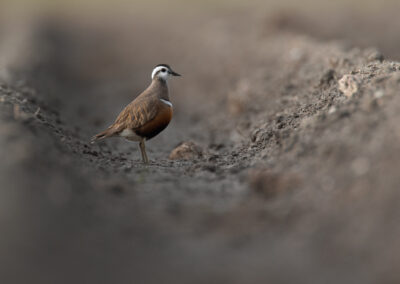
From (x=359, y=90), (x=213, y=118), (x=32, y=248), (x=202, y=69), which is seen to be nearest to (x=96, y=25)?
(x=202, y=69)

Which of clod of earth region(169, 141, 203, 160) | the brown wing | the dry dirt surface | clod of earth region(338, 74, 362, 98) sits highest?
the brown wing

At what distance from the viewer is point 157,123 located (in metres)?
7.72

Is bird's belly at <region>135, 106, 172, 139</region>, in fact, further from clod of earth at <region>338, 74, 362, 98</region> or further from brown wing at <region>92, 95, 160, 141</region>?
clod of earth at <region>338, 74, 362, 98</region>

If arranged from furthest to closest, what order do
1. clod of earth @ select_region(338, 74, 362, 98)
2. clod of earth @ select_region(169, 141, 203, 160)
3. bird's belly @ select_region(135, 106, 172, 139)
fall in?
clod of earth @ select_region(169, 141, 203, 160) → bird's belly @ select_region(135, 106, 172, 139) → clod of earth @ select_region(338, 74, 362, 98)

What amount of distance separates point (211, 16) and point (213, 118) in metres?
11.6

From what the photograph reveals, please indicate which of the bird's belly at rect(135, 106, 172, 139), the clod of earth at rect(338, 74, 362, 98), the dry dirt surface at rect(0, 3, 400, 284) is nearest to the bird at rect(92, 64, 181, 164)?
the bird's belly at rect(135, 106, 172, 139)

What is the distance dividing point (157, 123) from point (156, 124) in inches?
0.9

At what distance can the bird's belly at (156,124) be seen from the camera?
25.3 ft

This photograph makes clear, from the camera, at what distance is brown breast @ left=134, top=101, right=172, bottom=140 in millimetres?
7711

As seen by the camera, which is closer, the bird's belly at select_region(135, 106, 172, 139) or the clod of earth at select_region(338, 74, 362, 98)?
the clod of earth at select_region(338, 74, 362, 98)

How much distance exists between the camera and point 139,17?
2462 cm

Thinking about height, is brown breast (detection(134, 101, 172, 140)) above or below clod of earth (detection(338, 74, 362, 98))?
above

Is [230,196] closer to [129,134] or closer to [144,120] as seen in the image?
[144,120]

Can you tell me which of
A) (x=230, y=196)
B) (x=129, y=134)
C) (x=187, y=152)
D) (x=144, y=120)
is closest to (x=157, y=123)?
(x=144, y=120)
